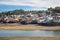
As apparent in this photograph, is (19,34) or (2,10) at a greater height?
(2,10)

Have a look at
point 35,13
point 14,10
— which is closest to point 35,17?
point 35,13

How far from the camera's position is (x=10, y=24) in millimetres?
5543

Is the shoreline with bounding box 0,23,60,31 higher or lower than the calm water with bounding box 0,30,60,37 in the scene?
higher

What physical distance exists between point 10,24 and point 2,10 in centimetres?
33

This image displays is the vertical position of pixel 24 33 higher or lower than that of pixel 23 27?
lower

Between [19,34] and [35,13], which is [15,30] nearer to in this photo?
[19,34]

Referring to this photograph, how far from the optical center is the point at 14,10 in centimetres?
559

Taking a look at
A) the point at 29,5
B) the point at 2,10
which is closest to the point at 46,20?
the point at 29,5

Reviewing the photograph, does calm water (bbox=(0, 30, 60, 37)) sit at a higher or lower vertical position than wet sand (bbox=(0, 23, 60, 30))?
lower

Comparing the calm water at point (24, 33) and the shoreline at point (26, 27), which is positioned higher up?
the shoreline at point (26, 27)

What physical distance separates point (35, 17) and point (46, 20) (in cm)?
24

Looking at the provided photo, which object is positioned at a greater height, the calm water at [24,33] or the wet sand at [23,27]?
the wet sand at [23,27]

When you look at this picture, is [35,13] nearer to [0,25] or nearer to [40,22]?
[40,22]

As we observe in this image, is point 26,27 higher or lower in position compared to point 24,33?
higher
